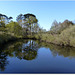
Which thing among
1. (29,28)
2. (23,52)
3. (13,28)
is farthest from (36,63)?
(29,28)

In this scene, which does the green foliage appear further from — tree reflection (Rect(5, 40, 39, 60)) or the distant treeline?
tree reflection (Rect(5, 40, 39, 60))

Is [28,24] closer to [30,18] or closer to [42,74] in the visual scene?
[30,18]

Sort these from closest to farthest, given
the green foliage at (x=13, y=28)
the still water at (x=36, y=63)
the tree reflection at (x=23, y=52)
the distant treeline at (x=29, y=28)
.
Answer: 1. the still water at (x=36, y=63)
2. the tree reflection at (x=23, y=52)
3. the distant treeline at (x=29, y=28)
4. the green foliage at (x=13, y=28)

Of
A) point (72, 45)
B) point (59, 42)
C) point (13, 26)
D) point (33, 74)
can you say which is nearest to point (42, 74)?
point (33, 74)

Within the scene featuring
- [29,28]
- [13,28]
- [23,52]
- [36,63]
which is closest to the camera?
[36,63]

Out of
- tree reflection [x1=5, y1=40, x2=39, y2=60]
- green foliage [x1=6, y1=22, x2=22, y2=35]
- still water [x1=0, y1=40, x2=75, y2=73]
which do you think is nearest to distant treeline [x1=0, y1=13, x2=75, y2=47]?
green foliage [x1=6, y1=22, x2=22, y2=35]

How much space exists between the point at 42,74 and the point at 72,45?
33.7 feet

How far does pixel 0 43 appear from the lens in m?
14.3

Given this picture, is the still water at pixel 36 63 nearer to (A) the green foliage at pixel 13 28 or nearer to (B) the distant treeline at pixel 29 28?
(B) the distant treeline at pixel 29 28

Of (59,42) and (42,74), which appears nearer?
(42,74)

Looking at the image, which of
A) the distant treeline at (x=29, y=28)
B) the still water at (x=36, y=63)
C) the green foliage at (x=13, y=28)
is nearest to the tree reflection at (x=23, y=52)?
the still water at (x=36, y=63)

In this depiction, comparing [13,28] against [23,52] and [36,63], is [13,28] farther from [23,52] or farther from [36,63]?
[36,63]

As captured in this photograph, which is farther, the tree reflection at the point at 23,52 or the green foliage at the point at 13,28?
the green foliage at the point at 13,28

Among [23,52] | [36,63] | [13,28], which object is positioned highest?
[13,28]
